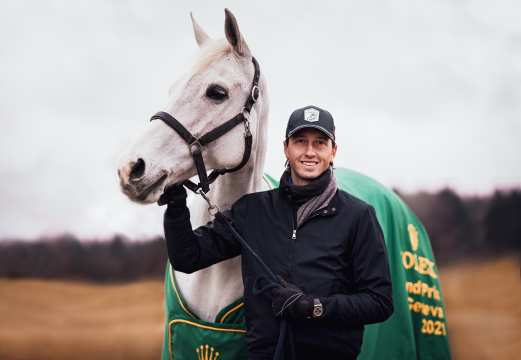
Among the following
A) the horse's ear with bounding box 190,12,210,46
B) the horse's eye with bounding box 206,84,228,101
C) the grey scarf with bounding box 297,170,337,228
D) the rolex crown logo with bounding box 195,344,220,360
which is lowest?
the rolex crown logo with bounding box 195,344,220,360

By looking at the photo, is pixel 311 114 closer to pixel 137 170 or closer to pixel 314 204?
pixel 314 204

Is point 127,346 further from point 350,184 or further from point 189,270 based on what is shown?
point 189,270

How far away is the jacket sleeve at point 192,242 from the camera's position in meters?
1.54

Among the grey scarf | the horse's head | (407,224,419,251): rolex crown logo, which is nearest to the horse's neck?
the horse's head

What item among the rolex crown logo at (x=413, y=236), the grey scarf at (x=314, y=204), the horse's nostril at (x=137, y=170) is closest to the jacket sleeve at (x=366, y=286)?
the grey scarf at (x=314, y=204)

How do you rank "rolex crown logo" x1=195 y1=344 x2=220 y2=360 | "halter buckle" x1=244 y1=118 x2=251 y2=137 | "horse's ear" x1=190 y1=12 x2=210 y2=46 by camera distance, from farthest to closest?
"horse's ear" x1=190 y1=12 x2=210 y2=46 < "rolex crown logo" x1=195 y1=344 x2=220 y2=360 < "halter buckle" x1=244 y1=118 x2=251 y2=137

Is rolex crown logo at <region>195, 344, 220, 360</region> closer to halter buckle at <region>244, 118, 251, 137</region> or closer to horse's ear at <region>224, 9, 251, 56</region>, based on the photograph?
halter buckle at <region>244, 118, 251, 137</region>

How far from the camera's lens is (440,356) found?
2.98m

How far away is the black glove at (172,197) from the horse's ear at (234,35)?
523 millimetres

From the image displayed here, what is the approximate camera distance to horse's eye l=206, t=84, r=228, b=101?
164 centimetres

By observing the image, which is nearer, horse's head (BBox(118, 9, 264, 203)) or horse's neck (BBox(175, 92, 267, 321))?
horse's head (BBox(118, 9, 264, 203))

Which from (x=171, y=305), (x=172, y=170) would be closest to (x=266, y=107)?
(x=172, y=170)

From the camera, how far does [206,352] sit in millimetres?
1819

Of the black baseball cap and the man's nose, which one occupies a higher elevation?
the black baseball cap
